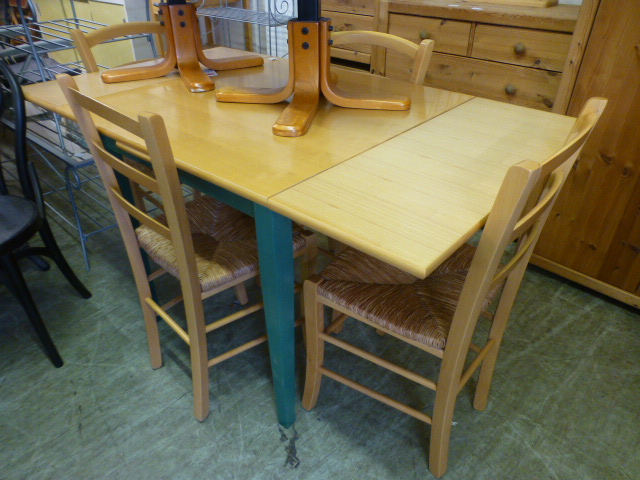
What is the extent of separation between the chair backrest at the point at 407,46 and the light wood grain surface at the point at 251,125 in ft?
0.21

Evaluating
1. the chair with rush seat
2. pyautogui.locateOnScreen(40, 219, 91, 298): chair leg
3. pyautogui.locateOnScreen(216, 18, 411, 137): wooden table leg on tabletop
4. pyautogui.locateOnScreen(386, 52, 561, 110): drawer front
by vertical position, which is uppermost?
pyautogui.locateOnScreen(216, 18, 411, 137): wooden table leg on tabletop

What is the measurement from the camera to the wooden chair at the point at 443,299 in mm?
838

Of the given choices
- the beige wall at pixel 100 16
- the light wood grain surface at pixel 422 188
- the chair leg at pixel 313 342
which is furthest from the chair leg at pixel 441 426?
the beige wall at pixel 100 16

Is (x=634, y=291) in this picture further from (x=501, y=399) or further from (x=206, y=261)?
(x=206, y=261)

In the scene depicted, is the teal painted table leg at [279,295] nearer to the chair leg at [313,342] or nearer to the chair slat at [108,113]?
the chair leg at [313,342]

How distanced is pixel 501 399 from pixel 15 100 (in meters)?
1.77

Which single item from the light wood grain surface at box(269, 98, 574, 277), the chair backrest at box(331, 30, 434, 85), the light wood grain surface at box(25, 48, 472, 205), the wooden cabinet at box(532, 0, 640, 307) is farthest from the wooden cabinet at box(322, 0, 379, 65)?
the light wood grain surface at box(269, 98, 574, 277)

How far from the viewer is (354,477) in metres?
1.23

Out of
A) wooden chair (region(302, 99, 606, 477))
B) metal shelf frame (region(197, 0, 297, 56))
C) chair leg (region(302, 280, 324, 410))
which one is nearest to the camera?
wooden chair (region(302, 99, 606, 477))

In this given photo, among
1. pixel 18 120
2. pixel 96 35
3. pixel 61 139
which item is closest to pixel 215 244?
pixel 18 120

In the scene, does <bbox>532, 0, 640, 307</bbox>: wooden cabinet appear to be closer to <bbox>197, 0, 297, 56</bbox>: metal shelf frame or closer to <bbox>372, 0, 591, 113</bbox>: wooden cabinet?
<bbox>372, 0, 591, 113</bbox>: wooden cabinet

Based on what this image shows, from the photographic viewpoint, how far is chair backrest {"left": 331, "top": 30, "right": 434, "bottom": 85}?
1465mm

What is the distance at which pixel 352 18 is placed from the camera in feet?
8.32

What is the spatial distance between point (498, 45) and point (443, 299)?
53.0 inches
